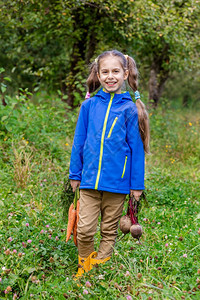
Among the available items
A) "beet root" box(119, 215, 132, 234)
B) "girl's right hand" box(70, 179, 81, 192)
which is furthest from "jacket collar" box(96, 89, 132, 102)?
"beet root" box(119, 215, 132, 234)

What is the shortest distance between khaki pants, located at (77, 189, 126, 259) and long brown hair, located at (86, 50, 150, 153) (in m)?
0.51

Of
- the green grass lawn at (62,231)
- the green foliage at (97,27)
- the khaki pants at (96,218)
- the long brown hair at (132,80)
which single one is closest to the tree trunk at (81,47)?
the green foliage at (97,27)

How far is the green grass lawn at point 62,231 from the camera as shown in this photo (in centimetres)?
250

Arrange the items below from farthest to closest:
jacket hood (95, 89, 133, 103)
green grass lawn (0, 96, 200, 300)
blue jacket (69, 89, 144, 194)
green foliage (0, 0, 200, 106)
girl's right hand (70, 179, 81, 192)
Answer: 1. green foliage (0, 0, 200, 106)
2. girl's right hand (70, 179, 81, 192)
3. jacket hood (95, 89, 133, 103)
4. blue jacket (69, 89, 144, 194)
5. green grass lawn (0, 96, 200, 300)

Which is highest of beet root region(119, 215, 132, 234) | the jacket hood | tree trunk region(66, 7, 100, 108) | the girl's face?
tree trunk region(66, 7, 100, 108)

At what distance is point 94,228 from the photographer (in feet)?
9.37

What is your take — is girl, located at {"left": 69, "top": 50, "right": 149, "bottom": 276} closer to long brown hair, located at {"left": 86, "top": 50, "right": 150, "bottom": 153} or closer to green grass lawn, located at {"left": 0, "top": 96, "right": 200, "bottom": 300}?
long brown hair, located at {"left": 86, "top": 50, "right": 150, "bottom": 153}

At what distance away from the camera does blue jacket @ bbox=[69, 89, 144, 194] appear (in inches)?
109

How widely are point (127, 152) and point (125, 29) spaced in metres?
6.06

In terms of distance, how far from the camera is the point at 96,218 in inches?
113

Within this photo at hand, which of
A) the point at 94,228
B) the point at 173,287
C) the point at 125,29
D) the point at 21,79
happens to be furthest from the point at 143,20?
the point at 21,79

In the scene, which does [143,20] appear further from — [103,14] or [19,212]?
[19,212]

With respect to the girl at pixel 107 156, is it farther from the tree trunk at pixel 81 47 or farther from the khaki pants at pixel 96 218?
the tree trunk at pixel 81 47

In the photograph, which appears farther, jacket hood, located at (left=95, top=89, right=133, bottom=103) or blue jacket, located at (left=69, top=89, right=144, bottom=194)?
jacket hood, located at (left=95, top=89, right=133, bottom=103)
